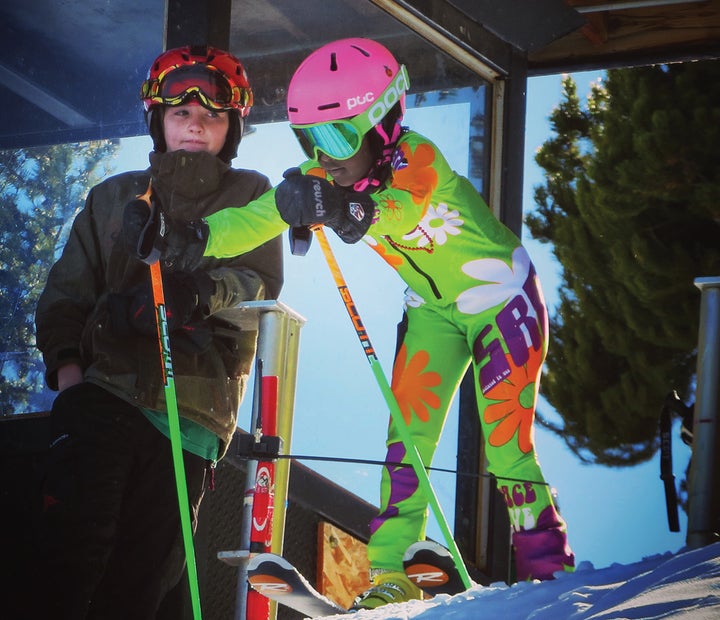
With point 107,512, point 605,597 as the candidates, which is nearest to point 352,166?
point 107,512

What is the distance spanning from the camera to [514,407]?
11.8ft

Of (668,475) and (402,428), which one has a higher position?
(402,428)

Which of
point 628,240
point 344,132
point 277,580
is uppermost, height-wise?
point 628,240

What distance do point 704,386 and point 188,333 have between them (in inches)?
61.0

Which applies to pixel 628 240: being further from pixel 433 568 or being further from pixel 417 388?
pixel 433 568

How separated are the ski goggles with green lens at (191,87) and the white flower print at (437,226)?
772 mm

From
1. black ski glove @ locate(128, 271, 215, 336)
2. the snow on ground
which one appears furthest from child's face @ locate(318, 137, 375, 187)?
the snow on ground

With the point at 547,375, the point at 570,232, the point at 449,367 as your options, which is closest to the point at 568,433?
the point at 547,375

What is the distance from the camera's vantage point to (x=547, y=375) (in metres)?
10.6

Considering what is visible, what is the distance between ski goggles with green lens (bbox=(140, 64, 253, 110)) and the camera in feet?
12.4

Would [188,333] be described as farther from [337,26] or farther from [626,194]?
[626,194]

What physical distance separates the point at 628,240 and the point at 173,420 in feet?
22.8

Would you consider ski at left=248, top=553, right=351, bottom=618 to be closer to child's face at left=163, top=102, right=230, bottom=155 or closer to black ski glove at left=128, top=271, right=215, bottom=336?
black ski glove at left=128, top=271, right=215, bottom=336

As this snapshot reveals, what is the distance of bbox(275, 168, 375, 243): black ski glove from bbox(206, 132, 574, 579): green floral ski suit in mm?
128
